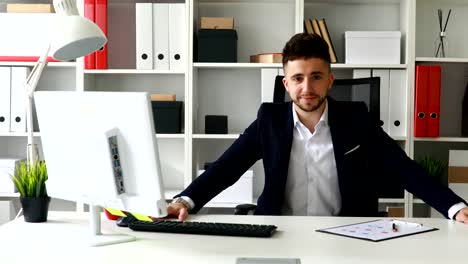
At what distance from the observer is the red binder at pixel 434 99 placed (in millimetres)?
3471

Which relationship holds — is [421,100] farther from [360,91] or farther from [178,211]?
[178,211]

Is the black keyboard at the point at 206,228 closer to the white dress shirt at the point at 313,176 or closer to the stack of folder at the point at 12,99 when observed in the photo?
the white dress shirt at the point at 313,176

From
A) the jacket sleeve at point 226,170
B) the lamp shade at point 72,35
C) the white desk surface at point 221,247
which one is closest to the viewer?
the white desk surface at point 221,247

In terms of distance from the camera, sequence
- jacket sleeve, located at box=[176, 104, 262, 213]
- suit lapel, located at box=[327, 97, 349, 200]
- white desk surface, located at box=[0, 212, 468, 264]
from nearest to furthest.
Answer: white desk surface, located at box=[0, 212, 468, 264]
jacket sleeve, located at box=[176, 104, 262, 213]
suit lapel, located at box=[327, 97, 349, 200]

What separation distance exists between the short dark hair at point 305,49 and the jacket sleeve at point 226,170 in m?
0.29

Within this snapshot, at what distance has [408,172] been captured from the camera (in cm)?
222

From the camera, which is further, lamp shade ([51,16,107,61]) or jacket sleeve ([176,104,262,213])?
jacket sleeve ([176,104,262,213])

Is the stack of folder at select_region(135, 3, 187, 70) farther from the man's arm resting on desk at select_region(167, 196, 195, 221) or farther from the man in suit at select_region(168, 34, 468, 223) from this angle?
the man's arm resting on desk at select_region(167, 196, 195, 221)

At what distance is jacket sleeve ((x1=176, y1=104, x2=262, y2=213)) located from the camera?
87.2 inches

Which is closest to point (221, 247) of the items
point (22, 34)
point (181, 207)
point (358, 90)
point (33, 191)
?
point (181, 207)

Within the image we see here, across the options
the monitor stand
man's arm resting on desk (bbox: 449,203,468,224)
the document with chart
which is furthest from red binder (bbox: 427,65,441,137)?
the monitor stand

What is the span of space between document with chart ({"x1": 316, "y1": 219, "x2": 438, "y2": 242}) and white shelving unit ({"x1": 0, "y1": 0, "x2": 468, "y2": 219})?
1.71 m

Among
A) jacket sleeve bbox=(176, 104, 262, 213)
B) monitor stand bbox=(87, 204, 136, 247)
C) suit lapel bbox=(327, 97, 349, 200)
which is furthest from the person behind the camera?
suit lapel bbox=(327, 97, 349, 200)

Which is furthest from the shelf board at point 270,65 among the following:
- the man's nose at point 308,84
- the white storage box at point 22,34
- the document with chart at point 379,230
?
the document with chart at point 379,230
